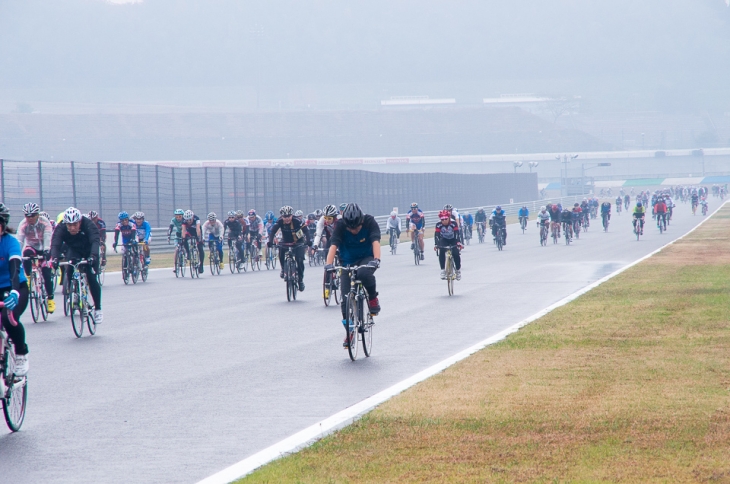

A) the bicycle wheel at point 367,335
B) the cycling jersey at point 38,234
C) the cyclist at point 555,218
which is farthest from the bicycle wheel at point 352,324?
the cyclist at point 555,218

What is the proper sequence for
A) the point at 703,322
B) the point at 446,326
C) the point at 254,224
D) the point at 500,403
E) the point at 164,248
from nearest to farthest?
1. the point at 500,403
2. the point at 703,322
3. the point at 446,326
4. the point at 254,224
5. the point at 164,248

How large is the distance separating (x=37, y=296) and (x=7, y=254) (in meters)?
9.10

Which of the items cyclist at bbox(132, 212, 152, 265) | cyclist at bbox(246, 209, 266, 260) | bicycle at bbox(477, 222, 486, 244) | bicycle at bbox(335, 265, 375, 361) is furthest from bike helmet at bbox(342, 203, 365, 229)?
bicycle at bbox(477, 222, 486, 244)

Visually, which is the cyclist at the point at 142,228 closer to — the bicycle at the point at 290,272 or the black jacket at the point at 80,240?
the bicycle at the point at 290,272

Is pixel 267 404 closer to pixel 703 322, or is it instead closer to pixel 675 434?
pixel 675 434

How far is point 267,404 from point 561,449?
2853 millimetres

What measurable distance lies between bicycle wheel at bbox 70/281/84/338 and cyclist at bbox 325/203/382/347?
3991mm

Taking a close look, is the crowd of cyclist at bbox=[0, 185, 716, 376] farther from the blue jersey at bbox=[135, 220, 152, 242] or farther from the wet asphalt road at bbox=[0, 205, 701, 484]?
the wet asphalt road at bbox=[0, 205, 701, 484]

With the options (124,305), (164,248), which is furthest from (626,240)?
(124,305)

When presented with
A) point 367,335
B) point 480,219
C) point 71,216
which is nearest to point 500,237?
point 480,219

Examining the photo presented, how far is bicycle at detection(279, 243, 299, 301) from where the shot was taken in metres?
19.0

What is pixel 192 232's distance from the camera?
86.7ft

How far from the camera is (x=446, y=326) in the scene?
14.3m

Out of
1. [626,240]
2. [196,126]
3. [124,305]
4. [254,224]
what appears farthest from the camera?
[196,126]
